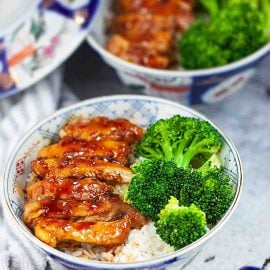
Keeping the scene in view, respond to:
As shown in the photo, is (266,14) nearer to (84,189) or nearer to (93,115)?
(93,115)

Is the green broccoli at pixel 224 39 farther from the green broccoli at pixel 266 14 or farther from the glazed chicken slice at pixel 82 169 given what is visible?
the glazed chicken slice at pixel 82 169

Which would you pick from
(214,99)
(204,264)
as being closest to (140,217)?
(204,264)

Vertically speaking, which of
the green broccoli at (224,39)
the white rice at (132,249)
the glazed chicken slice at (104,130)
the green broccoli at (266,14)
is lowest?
the green broccoli at (266,14)

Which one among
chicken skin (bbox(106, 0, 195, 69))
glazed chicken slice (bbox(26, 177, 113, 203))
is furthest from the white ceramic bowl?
glazed chicken slice (bbox(26, 177, 113, 203))

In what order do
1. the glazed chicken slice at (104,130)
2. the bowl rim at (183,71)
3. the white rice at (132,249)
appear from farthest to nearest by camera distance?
the bowl rim at (183,71), the glazed chicken slice at (104,130), the white rice at (132,249)

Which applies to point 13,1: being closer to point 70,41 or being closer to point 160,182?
point 70,41

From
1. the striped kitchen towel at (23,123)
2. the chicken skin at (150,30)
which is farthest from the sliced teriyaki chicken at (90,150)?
the chicken skin at (150,30)

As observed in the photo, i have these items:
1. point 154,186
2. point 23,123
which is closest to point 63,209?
point 154,186
